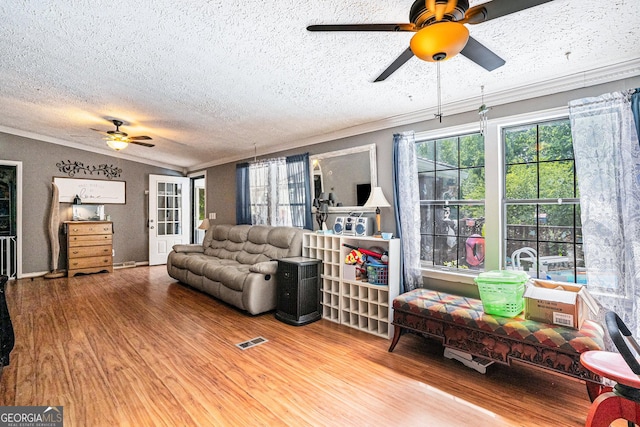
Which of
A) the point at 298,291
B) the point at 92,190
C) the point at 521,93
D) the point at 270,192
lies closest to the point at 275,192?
the point at 270,192

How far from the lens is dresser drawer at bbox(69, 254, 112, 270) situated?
5.90 metres

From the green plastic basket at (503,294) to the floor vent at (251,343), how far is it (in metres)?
2.07

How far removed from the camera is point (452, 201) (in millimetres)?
3211

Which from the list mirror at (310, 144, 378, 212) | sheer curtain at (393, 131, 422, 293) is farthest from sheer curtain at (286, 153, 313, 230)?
sheer curtain at (393, 131, 422, 293)

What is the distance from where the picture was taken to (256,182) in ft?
18.0

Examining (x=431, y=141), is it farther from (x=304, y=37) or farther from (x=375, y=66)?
(x=304, y=37)

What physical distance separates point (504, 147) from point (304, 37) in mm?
2119

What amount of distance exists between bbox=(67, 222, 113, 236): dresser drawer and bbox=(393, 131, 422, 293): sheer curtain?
19.8 feet

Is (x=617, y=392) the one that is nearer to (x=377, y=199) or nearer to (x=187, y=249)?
(x=377, y=199)

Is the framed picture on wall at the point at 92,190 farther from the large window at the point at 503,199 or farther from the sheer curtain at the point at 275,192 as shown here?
the large window at the point at 503,199

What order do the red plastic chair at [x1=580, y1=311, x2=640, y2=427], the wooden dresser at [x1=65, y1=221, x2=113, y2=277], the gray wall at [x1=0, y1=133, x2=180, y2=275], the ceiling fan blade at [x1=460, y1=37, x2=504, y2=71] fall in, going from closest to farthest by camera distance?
the red plastic chair at [x1=580, y1=311, x2=640, y2=427] < the ceiling fan blade at [x1=460, y1=37, x2=504, y2=71] < the gray wall at [x1=0, y1=133, x2=180, y2=275] < the wooden dresser at [x1=65, y1=221, x2=113, y2=277]

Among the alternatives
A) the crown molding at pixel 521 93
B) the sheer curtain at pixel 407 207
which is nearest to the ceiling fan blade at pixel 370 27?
the crown molding at pixel 521 93

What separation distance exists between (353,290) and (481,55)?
263 cm

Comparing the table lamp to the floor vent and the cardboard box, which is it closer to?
the cardboard box
